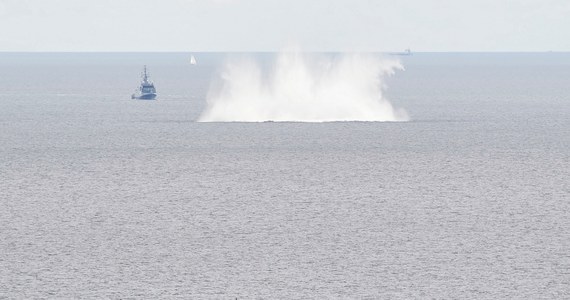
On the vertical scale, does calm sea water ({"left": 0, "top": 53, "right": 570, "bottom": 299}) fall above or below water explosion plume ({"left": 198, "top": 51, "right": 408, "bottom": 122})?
below

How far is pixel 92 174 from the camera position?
82000 millimetres

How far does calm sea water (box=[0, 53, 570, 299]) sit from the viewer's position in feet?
147

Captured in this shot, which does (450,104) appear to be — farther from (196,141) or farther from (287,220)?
(287,220)

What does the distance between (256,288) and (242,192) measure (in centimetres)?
2845

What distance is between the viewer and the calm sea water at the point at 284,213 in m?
44.8

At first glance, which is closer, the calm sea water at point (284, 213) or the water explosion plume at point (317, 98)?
the calm sea water at point (284, 213)

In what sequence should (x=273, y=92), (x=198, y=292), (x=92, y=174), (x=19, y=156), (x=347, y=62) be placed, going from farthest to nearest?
(x=273, y=92) < (x=347, y=62) < (x=19, y=156) < (x=92, y=174) < (x=198, y=292)

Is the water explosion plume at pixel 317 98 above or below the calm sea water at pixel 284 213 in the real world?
above

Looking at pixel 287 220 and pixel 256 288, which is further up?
pixel 287 220

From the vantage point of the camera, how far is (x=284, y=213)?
62.9 meters

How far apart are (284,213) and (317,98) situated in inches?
3908

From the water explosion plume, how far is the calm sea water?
2602 cm

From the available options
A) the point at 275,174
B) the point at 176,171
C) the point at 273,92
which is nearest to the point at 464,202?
the point at 275,174

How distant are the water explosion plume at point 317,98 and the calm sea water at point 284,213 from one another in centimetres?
2602
